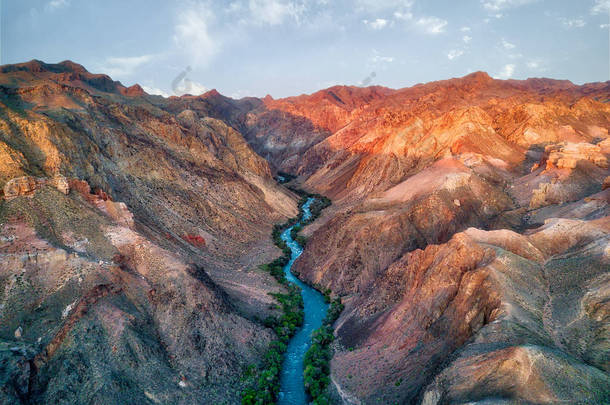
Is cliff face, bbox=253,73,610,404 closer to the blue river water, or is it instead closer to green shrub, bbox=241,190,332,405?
green shrub, bbox=241,190,332,405

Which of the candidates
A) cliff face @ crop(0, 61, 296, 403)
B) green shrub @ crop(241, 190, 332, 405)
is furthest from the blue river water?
cliff face @ crop(0, 61, 296, 403)

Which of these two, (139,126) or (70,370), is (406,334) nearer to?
(70,370)

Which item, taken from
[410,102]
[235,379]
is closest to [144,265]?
[235,379]

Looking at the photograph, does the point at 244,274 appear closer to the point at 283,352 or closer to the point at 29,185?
the point at 283,352

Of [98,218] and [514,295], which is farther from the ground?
[98,218]

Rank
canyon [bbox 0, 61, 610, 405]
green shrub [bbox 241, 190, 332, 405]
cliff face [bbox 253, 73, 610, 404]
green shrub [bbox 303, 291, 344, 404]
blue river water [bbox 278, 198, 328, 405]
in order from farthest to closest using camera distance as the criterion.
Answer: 1. blue river water [bbox 278, 198, 328, 405]
2. green shrub [bbox 303, 291, 344, 404]
3. green shrub [bbox 241, 190, 332, 405]
4. canyon [bbox 0, 61, 610, 405]
5. cliff face [bbox 253, 73, 610, 404]

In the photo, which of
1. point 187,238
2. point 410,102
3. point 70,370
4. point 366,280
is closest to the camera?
point 70,370
